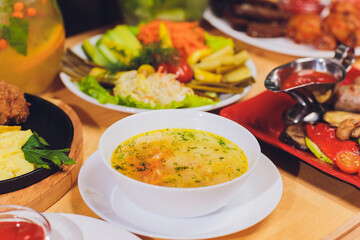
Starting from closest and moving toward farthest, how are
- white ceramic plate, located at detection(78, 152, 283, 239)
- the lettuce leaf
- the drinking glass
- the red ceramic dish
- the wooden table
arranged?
the drinking glass
white ceramic plate, located at detection(78, 152, 283, 239)
the wooden table
the red ceramic dish
the lettuce leaf

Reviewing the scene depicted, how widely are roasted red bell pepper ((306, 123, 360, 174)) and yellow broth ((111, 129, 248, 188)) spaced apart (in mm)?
437

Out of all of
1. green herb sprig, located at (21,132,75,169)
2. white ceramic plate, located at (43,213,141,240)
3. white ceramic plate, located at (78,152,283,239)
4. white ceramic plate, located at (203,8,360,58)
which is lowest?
white ceramic plate, located at (203,8,360,58)

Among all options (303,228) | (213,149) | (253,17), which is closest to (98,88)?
(213,149)

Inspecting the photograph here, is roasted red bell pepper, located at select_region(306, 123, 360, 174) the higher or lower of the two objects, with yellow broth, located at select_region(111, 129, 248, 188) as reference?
lower

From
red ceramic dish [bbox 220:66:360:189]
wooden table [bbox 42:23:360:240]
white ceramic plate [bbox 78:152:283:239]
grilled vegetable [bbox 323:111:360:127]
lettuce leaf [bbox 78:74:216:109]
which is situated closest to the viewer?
white ceramic plate [bbox 78:152:283:239]

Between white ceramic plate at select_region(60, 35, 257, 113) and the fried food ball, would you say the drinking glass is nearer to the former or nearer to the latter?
the fried food ball

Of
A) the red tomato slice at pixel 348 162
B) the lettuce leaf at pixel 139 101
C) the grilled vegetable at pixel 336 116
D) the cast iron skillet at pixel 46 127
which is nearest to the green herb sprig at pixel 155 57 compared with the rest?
the lettuce leaf at pixel 139 101

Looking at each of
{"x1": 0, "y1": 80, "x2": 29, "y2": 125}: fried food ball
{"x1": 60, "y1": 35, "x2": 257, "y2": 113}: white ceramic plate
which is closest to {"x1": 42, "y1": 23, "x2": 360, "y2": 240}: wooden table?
{"x1": 60, "y1": 35, "x2": 257, "y2": 113}: white ceramic plate

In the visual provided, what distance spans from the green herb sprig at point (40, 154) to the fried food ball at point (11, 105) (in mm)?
256

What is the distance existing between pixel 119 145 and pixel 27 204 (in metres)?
0.37

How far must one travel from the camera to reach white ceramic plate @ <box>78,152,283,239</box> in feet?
4.34

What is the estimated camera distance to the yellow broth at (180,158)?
4.48ft

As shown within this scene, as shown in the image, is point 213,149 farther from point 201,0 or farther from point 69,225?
point 201,0

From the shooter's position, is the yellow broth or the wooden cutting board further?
the wooden cutting board
